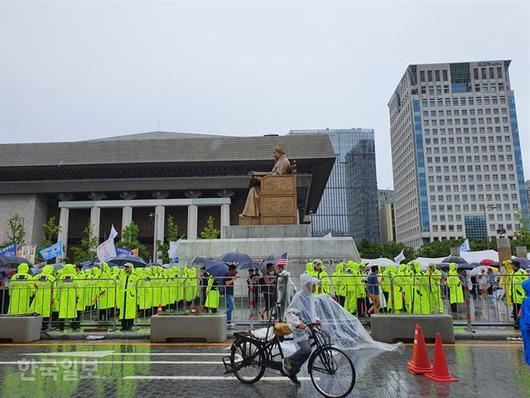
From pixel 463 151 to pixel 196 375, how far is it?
12851 centimetres

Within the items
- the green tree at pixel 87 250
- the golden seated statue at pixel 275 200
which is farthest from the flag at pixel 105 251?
the green tree at pixel 87 250

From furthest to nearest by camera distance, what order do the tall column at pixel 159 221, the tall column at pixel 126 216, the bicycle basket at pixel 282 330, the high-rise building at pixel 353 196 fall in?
the high-rise building at pixel 353 196 → the tall column at pixel 126 216 → the tall column at pixel 159 221 → the bicycle basket at pixel 282 330

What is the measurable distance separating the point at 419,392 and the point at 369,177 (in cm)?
13988

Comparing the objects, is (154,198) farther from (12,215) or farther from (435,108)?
(435,108)

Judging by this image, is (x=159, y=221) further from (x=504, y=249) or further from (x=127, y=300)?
(x=127, y=300)

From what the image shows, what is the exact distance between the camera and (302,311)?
6383 millimetres

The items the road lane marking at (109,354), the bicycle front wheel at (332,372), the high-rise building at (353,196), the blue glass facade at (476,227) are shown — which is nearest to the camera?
the bicycle front wheel at (332,372)

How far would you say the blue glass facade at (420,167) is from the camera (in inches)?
4700

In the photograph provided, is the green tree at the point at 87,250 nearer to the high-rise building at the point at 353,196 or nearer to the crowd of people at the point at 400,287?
the crowd of people at the point at 400,287

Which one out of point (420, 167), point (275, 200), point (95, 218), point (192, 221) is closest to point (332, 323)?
point (275, 200)

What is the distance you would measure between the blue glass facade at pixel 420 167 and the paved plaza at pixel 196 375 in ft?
381

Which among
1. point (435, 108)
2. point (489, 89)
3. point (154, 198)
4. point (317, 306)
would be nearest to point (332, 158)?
point (154, 198)

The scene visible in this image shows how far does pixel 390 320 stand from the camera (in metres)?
9.70

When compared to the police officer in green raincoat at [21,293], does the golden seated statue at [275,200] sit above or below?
above
